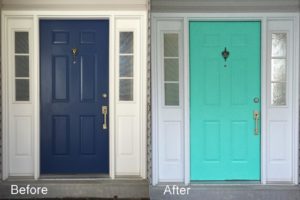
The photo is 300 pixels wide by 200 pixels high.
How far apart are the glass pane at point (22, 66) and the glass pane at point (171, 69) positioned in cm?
180

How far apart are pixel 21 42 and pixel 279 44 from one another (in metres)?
3.34

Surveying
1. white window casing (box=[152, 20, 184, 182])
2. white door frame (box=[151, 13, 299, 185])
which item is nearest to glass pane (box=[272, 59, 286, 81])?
white door frame (box=[151, 13, 299, 185])

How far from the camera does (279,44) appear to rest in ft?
18.2

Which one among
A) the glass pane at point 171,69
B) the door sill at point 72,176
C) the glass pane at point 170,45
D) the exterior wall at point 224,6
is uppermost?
the exterior wall at point 224,6

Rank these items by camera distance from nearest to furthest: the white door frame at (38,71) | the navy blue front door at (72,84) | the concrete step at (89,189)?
the concrete step at (89,189)
the white door frame at (38,71)
the navy blue front door at (72,84)

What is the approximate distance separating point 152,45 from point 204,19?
2.45 feet

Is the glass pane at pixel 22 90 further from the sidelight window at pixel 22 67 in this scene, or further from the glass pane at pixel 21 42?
the glass pane at pixel 21 42

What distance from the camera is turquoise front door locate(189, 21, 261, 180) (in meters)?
5.52

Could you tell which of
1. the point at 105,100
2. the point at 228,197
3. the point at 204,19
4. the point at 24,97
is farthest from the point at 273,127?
the point at 24,97

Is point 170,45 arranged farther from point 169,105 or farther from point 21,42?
point 21,42

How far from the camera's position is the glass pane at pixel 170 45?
5543mm

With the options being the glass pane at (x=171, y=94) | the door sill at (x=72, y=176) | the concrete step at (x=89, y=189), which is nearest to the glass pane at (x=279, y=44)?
the glass pane at (x=171, y=94)

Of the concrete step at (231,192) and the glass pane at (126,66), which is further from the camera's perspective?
the glass pane at (126,66)

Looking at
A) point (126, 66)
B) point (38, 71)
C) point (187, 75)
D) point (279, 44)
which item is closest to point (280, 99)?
point (279, 44)
